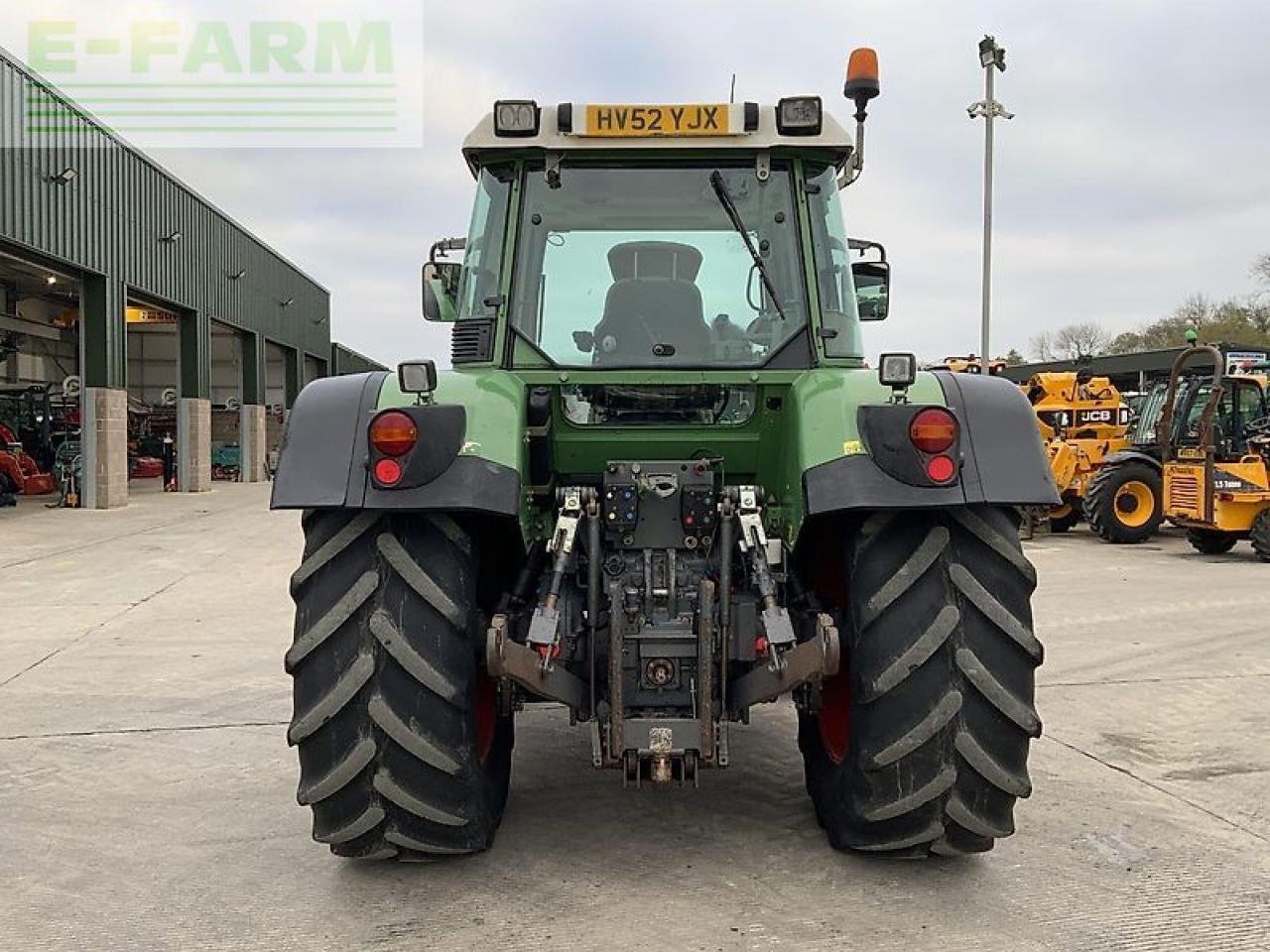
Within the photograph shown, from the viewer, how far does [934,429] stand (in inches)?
132

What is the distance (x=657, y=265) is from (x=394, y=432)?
139cm

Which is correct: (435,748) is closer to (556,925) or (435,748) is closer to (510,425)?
(556,925)

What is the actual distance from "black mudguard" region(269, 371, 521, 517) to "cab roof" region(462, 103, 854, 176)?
1.25m

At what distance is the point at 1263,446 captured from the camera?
13.5 meters

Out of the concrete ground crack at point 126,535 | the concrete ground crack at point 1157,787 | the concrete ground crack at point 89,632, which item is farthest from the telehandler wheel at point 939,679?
the concrete ground crack at point 126,535

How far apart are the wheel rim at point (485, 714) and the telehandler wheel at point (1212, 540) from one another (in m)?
12.7

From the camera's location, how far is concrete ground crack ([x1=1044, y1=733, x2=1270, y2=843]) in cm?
418

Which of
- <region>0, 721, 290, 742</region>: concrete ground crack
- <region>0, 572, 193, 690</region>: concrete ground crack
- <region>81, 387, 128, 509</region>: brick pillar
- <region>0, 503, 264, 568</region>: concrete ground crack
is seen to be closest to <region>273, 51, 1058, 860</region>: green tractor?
<region>0, 721, 290, 742</region>: concrete ground crack

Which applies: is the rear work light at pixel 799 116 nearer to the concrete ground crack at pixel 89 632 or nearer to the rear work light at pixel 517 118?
the rear work light at pixel 517 118

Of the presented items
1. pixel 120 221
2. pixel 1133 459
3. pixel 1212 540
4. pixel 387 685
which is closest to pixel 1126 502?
pixel 1133 459

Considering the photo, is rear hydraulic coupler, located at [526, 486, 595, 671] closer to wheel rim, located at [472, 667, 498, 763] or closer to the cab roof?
wheel rim, located at [472, 667, 498, 763]

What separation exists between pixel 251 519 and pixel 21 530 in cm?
370

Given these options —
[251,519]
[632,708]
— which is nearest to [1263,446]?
[632,708]

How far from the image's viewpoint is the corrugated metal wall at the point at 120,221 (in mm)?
18812
